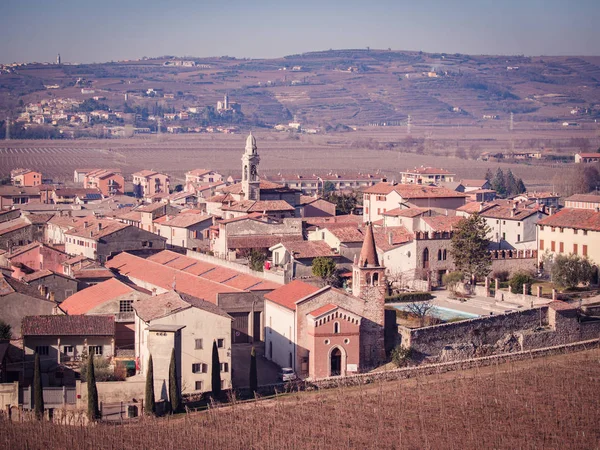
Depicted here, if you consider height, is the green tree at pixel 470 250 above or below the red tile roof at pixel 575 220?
below

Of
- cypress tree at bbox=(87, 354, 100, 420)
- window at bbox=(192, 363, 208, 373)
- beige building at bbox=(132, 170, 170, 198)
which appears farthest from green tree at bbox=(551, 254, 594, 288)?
beige building at bbox=(132, 170, 170, 198)

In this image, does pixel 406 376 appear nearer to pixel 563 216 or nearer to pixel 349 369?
pixel 349 369

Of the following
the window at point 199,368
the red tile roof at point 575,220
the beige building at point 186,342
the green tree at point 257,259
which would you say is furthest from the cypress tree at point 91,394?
the red tile roof at point 575,220

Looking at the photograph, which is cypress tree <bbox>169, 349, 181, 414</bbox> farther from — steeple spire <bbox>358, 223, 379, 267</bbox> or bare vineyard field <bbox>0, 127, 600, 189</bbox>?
bare vineyard field <bbox>0, 127, 600, 189</bbox>

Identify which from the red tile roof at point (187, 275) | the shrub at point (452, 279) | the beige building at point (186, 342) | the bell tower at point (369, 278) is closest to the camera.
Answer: the beige building at point (186, 342)

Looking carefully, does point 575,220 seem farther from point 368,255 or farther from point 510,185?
point 510,185

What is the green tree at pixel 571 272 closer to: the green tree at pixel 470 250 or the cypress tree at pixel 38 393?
the green tree at pixel 470 250
